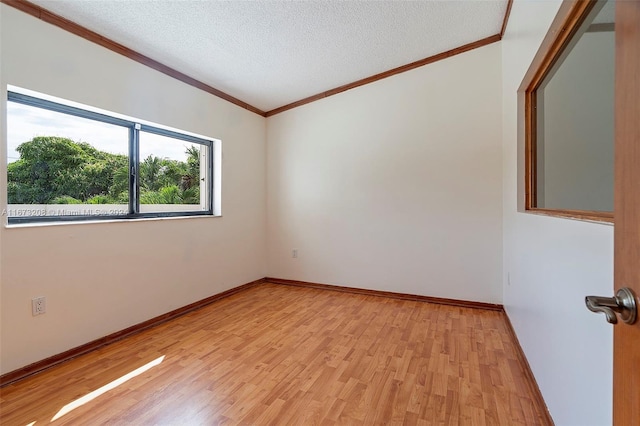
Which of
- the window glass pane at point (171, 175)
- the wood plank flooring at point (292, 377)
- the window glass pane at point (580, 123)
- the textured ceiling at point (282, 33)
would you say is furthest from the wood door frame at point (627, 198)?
the window glass pane at point (171, 175)

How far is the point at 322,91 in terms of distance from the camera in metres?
3.80

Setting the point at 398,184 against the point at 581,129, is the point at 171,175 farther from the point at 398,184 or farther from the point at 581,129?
the point at 581,129

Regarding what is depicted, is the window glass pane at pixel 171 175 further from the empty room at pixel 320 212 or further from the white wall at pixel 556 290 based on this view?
the white wall at pixel 556 290

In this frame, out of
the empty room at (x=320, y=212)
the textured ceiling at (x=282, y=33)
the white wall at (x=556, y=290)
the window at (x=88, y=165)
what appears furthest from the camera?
the textured ceiling at (x=282, y=33)

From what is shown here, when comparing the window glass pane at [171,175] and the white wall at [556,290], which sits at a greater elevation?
the window glass pane at [171,175]

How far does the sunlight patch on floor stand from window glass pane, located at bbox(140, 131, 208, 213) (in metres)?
1.36

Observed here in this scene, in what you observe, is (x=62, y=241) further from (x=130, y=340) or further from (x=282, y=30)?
(x=282, y=30)

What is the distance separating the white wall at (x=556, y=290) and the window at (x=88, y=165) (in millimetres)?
3043

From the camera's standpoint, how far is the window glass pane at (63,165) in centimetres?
190

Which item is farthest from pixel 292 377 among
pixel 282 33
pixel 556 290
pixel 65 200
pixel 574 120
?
pixel 282 33

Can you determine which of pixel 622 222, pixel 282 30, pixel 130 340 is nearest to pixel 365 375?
pixel 622 222

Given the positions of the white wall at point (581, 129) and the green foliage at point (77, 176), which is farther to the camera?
the green foliage at point (77, 176)

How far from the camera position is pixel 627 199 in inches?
22.4

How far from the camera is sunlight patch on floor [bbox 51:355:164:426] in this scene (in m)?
1.57
